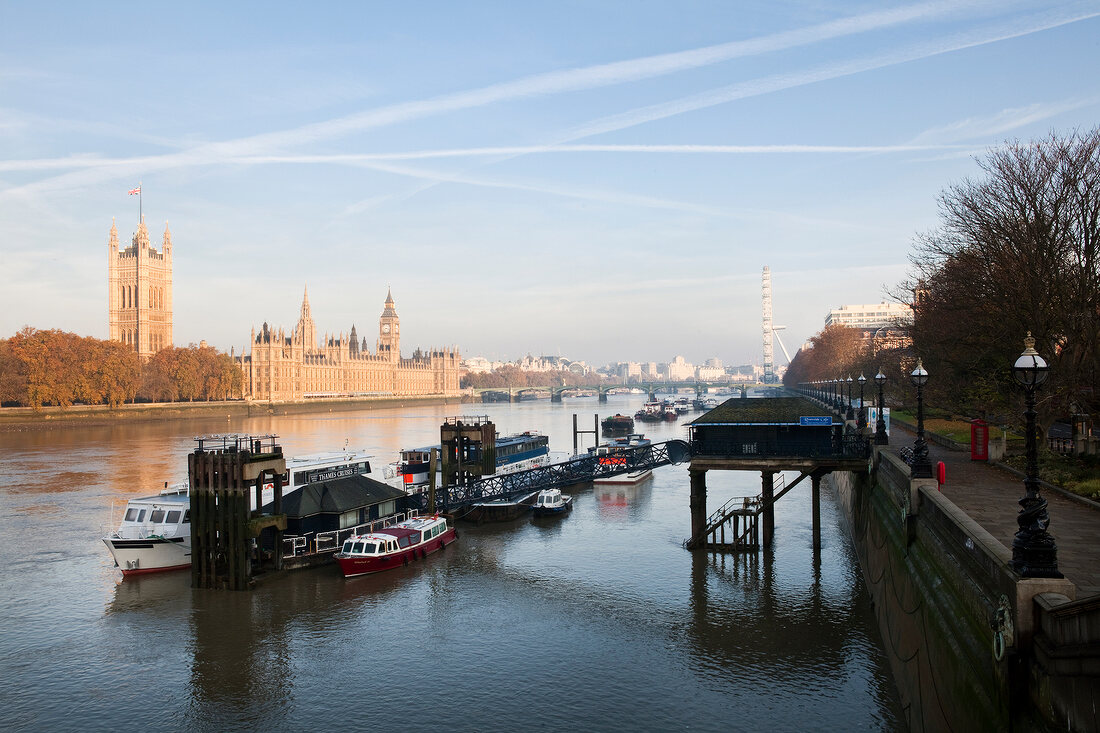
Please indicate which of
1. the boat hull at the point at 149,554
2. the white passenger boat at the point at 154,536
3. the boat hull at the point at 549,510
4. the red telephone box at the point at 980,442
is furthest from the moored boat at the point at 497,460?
the red telephone box at the point at 980,442

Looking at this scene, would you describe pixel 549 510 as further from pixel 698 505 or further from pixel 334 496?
pixel 334 496

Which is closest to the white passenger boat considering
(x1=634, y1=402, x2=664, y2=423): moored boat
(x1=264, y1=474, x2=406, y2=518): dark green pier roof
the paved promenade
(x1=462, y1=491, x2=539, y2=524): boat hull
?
(x1=264, y1=474, x2=406, y2=518): dark green pier roof

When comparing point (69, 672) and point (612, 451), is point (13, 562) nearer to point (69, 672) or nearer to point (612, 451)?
point (69, 672)

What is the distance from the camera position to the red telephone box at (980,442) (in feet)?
104

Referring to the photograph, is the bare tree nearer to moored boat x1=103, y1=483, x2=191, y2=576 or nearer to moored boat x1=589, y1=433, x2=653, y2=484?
moored boat x1=589, y1=433, x2=653, y2=484

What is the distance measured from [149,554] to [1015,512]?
31.3 m

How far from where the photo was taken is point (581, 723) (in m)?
19.2

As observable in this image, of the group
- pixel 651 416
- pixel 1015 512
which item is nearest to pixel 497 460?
pixel 1015 512

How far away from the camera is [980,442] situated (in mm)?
32688

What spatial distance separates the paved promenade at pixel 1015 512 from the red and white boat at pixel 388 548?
69.2 feet

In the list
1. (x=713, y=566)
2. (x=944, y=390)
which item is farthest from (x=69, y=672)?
(x=944, y=390)

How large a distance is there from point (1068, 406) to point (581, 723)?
76.8 ft

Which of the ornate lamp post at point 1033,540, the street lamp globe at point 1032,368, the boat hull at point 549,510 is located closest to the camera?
the ornate lamp post at point 1033,540

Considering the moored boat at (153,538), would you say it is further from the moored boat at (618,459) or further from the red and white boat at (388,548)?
the moored boat at (618,459)
